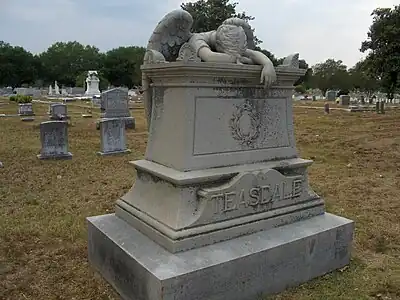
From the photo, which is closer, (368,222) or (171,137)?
(171,137)

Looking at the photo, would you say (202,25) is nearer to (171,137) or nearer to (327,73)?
(171,137)

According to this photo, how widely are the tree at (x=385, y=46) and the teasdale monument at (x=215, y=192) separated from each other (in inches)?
615

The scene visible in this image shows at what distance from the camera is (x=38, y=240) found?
4109mm

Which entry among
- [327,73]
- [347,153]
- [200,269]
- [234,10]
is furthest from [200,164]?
[327,73]

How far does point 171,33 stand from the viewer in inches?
133

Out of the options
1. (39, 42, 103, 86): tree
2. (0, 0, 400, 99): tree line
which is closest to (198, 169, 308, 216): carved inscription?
(0, 0, 400, 99): tree line

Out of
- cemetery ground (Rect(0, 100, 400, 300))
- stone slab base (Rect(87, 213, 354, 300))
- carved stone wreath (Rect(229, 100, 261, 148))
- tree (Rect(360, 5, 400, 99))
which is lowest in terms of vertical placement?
cemetery ground (Rect(0, 100, 400, 300))

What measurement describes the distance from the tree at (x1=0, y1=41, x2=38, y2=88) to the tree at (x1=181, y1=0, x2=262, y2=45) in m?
54.9

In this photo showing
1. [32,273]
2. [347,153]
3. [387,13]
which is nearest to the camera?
[32,273]

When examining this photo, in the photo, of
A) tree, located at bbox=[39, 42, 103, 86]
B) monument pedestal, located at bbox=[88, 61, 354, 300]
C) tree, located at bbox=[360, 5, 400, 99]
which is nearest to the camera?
monument pedestal, located at bbox=[88, 61, 354, 300]

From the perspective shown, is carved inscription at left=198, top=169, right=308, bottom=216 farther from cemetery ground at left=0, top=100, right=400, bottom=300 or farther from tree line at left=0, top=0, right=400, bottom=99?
tree line at left=0, top=0, right=400, bottom=99

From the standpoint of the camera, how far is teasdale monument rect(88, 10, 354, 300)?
2.81 metres

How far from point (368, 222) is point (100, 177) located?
4.46 m

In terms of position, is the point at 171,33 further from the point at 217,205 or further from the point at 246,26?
the point at 217,205
